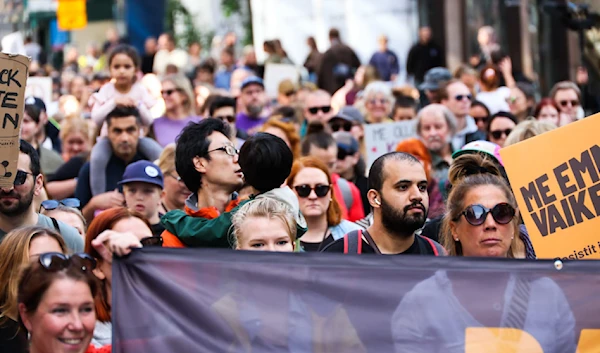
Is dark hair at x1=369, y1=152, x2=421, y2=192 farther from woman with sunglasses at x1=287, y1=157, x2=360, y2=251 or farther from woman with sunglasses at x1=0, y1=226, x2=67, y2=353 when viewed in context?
woman with sunglasses at x1=0, y1=226, x2=67, y2=353

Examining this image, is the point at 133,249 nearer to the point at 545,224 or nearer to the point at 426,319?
the point at 426,319

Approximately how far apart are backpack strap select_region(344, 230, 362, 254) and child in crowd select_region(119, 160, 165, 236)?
7.95 ft

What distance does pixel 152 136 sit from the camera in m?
11.7

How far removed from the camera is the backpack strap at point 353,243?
688 cm

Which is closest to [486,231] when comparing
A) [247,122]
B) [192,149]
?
[192,149]

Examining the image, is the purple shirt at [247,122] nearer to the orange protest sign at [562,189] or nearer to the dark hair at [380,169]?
the dark hair at [380,169]

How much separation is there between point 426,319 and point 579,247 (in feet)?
4.47

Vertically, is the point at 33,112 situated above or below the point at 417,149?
above

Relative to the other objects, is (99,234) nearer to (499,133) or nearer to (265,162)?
(265,162)

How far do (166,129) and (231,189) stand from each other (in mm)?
4821

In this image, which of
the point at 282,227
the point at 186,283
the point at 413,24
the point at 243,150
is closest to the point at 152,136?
the point at 243,150

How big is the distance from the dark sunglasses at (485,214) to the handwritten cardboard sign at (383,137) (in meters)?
5.44

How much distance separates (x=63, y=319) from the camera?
16.8 ft

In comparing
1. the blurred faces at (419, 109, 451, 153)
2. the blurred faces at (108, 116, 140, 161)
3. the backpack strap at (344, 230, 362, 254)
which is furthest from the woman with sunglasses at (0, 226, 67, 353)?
the blurred faces at (419, 109, 451, 153)
